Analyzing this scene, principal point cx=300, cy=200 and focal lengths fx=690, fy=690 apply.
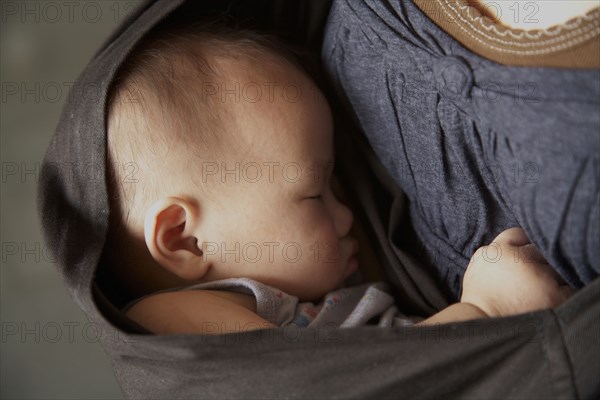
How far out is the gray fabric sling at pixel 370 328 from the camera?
0.62m

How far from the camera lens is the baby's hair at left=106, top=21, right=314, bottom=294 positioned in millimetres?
826

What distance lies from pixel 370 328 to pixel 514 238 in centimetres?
21

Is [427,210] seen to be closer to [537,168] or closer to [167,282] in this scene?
[537,168]

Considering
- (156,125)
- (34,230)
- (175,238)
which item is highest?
(156,125)

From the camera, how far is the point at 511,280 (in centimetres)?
73

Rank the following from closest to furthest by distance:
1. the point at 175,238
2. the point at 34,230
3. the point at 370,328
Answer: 1. the point at 370,328
2. the point at 175,238
3. the point at 34,230

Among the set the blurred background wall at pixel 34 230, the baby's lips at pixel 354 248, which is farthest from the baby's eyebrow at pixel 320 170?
the blurred background wall at pixel 34 230

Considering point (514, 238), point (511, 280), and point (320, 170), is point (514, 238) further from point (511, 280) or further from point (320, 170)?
point (320, 170)

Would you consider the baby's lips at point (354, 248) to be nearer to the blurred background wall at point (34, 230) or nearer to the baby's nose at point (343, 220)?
the baby's nose at point (343, 220)

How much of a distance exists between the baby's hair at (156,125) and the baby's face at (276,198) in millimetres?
22

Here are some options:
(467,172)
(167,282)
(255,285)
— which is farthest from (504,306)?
(167,282)

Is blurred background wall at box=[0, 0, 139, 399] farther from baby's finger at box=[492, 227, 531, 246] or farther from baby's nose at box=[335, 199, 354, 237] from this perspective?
baby's finger at box=[492, 227, 531, 246]

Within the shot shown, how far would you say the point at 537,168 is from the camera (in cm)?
63

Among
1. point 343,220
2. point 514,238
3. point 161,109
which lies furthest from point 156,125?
point 514,238
